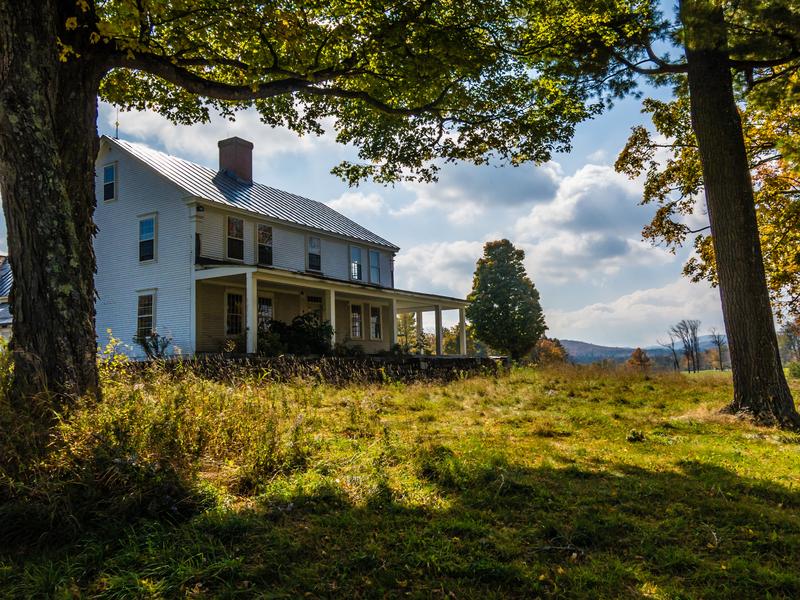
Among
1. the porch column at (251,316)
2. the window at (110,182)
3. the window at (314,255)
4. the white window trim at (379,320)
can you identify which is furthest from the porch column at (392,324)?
the window at (110,182)

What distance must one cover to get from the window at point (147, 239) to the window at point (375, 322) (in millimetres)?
9896

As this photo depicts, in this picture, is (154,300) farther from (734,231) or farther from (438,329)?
(734,231)

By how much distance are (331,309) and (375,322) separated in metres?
7.23

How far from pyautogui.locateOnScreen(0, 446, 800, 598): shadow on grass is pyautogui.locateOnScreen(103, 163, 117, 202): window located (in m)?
19.4

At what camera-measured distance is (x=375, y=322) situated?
1016 inches

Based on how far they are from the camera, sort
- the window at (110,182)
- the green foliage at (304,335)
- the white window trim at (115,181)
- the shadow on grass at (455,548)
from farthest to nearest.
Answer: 1. the window at (110,182)
2. the white window trim at (115,181)
3. the green foliage at (304,335)
4. the shadow on grass at (455,548)

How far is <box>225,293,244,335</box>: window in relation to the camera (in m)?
19.0

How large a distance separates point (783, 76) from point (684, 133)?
3.65 metres

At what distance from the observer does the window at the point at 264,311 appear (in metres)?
19.8

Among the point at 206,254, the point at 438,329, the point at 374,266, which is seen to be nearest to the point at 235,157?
the point at 206,254

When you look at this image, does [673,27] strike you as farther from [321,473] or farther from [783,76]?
[321,473]

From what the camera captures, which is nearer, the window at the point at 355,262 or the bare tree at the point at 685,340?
the window at the point at 355,262

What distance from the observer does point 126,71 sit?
10.2m

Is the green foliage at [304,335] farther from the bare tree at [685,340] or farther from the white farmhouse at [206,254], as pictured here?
the bare tree at [685,340]
